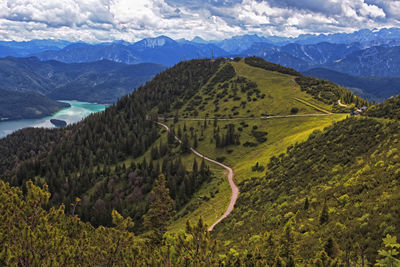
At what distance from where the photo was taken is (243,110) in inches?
6599

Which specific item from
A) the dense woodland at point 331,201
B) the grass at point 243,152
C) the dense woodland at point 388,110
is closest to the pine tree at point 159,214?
the grass at point 243,152

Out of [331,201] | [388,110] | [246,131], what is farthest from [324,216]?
[246,131]

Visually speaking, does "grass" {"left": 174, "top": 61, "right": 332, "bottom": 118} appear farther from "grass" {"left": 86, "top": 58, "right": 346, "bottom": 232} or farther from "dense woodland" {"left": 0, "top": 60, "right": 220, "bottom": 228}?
"dense woodland" {"left": 0, "top": 60, "right": 220, "bottom": 228}

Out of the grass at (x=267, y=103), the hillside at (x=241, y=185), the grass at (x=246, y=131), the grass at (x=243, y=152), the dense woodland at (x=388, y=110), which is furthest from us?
the grass at (x=267, y=103)

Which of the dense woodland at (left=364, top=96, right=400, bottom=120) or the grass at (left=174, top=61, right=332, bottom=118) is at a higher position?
the dense woodland at (left=364, top=96, right=400, bottom=120)

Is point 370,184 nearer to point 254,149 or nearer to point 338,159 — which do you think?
point 338,159

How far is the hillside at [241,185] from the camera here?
76.0ft

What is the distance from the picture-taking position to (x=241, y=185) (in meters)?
80.9

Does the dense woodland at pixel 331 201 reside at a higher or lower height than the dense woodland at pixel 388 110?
lower

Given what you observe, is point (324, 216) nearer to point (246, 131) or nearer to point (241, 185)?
point (241, 185)

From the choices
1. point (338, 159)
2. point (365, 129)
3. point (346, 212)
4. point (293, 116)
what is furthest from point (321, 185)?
point (293, 116)

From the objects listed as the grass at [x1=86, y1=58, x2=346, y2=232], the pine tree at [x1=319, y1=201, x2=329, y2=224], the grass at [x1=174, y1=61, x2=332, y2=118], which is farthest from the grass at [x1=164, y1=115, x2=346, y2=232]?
the pine tree at [x1=319, y1=201, x2=329, y2=224]

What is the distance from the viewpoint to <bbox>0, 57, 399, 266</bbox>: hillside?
912 inches

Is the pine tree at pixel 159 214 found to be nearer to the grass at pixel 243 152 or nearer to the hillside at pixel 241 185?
the hillside at pixel 241 185
